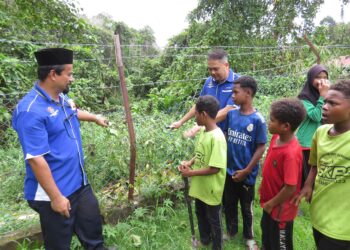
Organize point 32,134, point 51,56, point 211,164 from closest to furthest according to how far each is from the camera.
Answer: point 32,134, point 51,56, point 211,164

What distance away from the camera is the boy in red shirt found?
6.66 feet

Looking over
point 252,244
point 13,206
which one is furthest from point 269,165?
point 13,206

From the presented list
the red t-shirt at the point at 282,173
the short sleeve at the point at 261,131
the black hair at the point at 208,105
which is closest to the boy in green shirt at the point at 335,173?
the red t-shirt at the point at 282,173

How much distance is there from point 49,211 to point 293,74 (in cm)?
716

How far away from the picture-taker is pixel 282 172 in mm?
2100

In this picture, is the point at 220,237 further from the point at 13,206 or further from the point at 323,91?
the point at 13,206

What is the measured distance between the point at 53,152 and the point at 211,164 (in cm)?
114

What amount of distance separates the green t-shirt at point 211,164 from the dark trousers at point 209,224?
3.7 inches

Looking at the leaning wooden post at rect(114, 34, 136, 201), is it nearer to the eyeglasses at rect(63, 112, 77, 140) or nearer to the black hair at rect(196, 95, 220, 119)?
the eyeglasses at rect(63, 112, 77, 140)

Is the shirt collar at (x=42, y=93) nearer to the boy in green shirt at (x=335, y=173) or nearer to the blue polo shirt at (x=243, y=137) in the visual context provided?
the blue polo shirt at (x=243, y=137)

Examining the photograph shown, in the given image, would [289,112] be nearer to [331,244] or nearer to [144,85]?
[331,244]

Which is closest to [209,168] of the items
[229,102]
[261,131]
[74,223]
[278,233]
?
[261,131]

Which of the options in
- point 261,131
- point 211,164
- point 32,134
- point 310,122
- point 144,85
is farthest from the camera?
point 144,85

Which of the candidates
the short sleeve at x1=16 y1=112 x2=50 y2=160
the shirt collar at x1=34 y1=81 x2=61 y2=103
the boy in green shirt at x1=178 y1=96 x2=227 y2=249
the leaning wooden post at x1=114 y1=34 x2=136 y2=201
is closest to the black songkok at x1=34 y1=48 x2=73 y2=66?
the shirt collar at x1=34 y1=81 x2=61 y2=103
